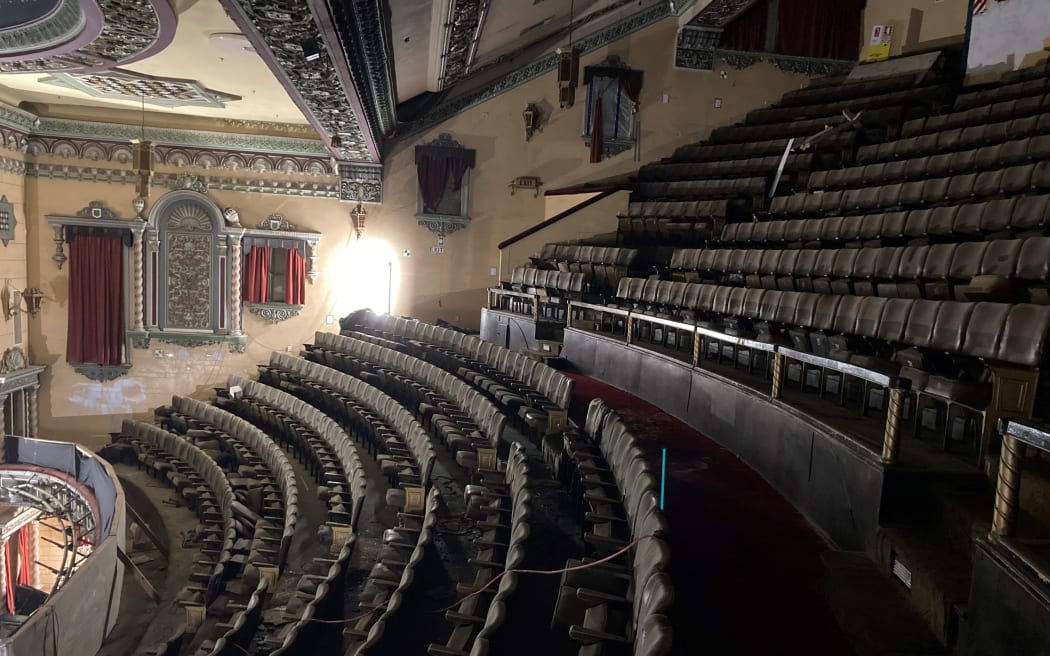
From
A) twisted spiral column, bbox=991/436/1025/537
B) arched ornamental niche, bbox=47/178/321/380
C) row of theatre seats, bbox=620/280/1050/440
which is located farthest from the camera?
arched ornamental niche, bbox=47/178/321/380

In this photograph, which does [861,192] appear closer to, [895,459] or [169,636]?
[895,459]

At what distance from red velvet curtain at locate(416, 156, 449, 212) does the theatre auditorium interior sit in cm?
2

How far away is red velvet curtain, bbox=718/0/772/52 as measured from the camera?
177 inches

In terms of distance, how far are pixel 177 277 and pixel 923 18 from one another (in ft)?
16.1

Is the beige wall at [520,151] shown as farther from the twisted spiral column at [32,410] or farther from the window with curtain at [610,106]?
the twisted spiral column at [32,410]

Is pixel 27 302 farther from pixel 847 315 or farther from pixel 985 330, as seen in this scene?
pixel 985 330

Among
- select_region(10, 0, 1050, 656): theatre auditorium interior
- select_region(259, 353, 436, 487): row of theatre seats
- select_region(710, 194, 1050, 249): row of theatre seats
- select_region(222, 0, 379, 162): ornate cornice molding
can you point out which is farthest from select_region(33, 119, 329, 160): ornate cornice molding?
select_region(710, 194, 1050, 249): row of theatre seats

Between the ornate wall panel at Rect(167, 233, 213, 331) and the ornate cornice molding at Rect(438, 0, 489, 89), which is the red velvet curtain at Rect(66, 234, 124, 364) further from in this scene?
the ornate cornice molding at Rect(438, 0, 489, 89)

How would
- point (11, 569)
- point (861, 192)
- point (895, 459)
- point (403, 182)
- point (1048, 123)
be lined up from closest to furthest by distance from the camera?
1. point (895, 459)
2. point (1048, 123)
3. point (861, 192)
4. point (11, 569)
5. point (403, 182)

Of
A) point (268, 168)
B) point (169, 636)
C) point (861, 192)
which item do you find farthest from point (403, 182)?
point (169, 636)

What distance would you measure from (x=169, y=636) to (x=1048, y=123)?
10.9ft

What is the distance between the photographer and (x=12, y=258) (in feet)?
13.6

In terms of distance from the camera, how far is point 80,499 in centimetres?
346

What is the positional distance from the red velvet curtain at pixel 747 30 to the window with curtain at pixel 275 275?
3.08 meters
